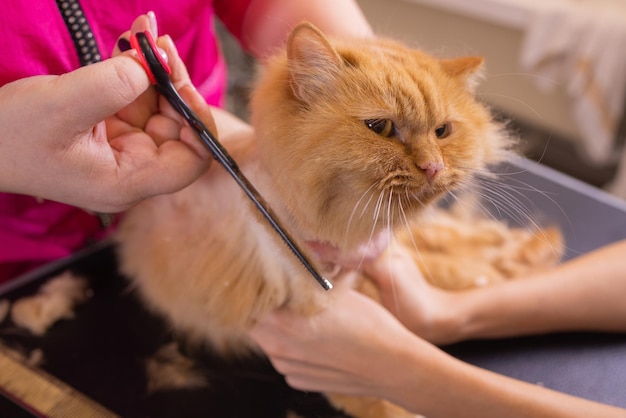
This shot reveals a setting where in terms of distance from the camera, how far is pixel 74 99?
53 centimetres

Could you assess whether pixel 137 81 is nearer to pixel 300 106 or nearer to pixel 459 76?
pixel 300 106

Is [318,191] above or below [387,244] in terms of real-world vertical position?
above

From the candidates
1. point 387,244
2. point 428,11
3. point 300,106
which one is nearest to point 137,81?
point 300,106

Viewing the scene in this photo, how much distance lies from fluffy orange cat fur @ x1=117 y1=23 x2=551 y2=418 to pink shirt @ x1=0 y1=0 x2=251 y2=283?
182mm

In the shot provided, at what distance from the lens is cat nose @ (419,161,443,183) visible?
1.88 ft

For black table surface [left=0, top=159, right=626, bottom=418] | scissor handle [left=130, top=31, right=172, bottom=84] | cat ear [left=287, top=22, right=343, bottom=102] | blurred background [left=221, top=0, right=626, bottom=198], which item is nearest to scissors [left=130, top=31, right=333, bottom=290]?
scissor handle [left=130, top=31, right=172, bottom=84]

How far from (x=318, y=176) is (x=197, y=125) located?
0.14 metres

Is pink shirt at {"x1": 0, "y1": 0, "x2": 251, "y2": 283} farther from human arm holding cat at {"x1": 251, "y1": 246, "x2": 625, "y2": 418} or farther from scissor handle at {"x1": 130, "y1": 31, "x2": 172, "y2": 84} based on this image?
human arm holding cat at {"x1": 251, "y1": 246, "x2": 625, "y2": 418}

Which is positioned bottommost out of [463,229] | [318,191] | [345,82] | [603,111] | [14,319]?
[603,111]

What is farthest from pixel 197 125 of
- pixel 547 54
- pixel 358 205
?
pixel 547 54

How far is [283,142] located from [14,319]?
0.53 meters

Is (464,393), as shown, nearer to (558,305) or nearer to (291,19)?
(558,305)

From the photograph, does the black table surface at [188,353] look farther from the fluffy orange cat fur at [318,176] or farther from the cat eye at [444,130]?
the cat eye at [444,130]

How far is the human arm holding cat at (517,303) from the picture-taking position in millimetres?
786
